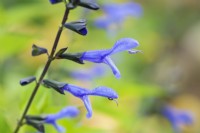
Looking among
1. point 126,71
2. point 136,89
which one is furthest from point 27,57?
point 136,89

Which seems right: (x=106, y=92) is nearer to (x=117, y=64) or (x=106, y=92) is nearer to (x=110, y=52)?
(x=110, y=52)

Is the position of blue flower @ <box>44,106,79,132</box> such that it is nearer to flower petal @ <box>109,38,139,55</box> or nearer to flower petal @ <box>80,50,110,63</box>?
flower petal @ <box>80,50,110,63</box>

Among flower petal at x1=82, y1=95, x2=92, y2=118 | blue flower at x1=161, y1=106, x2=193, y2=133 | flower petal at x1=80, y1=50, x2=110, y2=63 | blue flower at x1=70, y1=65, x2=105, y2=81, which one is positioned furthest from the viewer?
blue flower at x1=161, y1=106, x2=193, y2=133

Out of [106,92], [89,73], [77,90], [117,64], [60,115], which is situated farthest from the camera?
[117,64]

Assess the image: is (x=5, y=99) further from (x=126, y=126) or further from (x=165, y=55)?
(x=165, y=55)

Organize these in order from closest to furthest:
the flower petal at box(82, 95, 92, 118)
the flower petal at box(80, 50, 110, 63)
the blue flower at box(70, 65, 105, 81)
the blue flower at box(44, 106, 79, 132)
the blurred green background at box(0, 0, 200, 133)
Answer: the flower petal at box(82, 95, 92, 118) → the flower petal at box(80, 50, 110, 63) → the blue flower at box(44, 106, 79, 132) → the blurred green background at box(0, 0, 200, 133) → the blue flower at box(70, 65, 105, 81)

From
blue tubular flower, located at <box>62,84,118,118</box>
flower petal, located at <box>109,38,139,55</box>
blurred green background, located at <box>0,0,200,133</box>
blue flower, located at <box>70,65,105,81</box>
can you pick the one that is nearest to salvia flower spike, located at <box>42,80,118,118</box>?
blue tubular flower, located at <box>62,84,118,118</box>

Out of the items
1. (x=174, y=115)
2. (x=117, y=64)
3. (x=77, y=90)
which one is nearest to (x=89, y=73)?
(x=174, y=115)

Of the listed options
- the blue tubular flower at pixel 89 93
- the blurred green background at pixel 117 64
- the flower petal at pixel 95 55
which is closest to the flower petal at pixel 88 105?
the blue tubular flower at pixel 89 93
